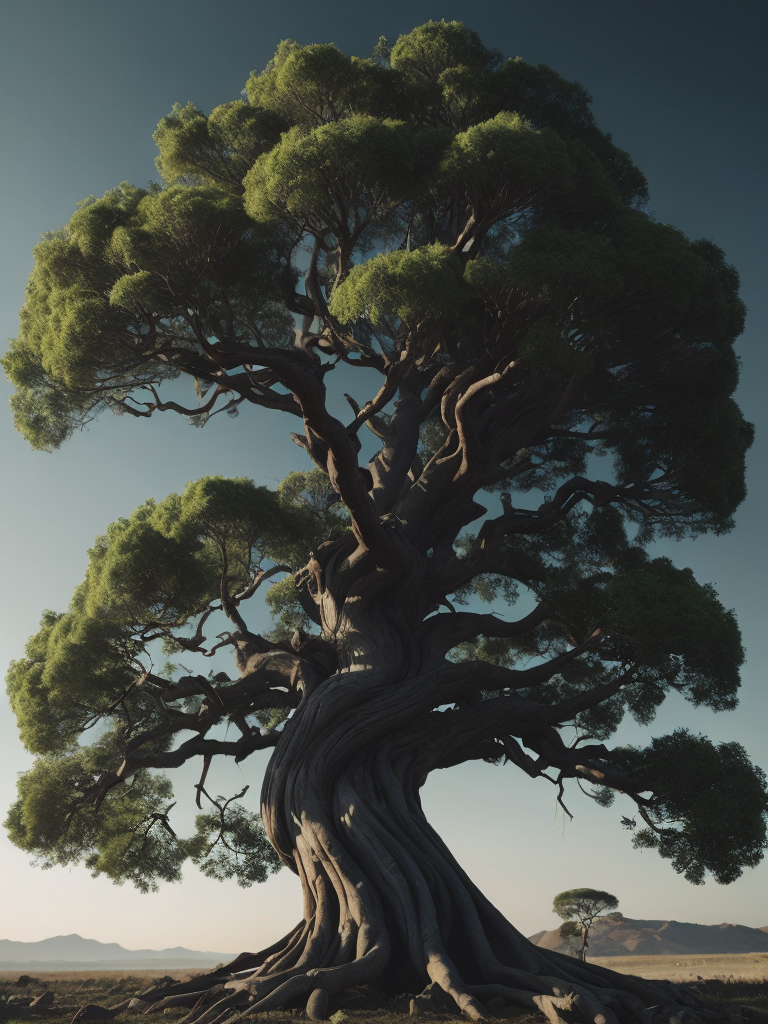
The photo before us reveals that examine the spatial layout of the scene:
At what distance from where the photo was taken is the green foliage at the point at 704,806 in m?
9.59

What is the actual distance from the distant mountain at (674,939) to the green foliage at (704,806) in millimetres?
122645

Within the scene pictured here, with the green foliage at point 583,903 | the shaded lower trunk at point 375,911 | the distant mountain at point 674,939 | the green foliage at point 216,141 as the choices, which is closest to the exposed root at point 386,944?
the shaded lower trunk at point 375,911

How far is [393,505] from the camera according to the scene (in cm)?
1265

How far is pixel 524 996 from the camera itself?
7.13 meters

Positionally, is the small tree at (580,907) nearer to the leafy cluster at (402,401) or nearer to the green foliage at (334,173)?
the leafy cluster at (402,401)

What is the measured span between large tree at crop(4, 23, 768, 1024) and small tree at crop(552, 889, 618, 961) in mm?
23282

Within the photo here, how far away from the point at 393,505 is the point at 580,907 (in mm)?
29616

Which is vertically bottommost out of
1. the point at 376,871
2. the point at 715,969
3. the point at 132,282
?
the point at 715,969

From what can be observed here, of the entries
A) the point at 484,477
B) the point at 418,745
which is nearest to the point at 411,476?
the point at 484,477

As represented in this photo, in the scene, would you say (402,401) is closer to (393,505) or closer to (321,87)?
(393,505)

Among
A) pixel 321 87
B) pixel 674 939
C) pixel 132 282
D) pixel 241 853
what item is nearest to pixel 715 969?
pixel 241 853

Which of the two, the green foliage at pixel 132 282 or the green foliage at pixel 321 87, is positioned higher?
the green foliage at pixel 321 87

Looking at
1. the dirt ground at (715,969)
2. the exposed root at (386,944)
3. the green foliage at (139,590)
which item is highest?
the green foliage at (139,590)

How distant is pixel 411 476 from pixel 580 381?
4.25 meters
